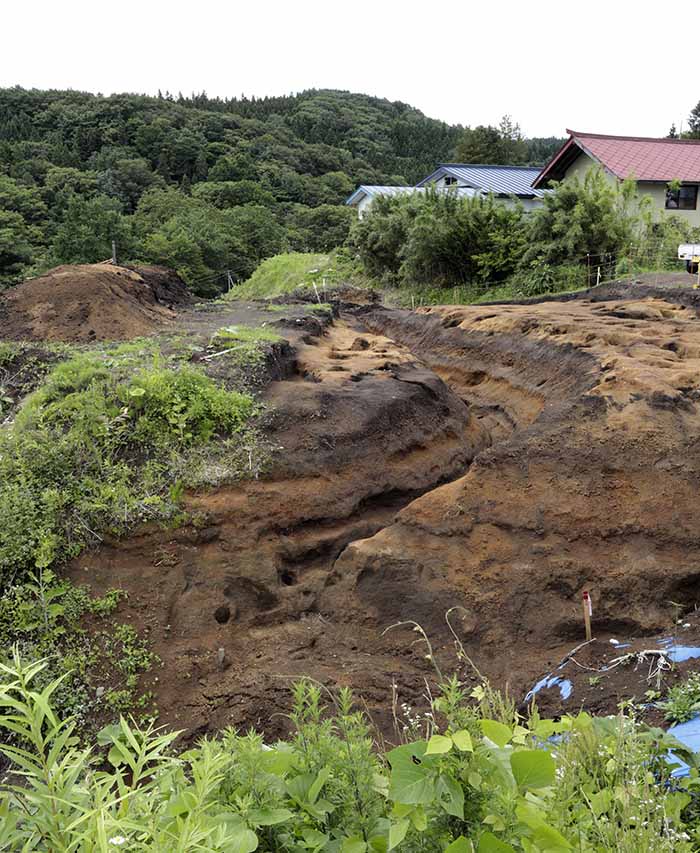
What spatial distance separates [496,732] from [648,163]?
28255mm

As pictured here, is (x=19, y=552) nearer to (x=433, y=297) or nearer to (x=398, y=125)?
(x=433, y=297)

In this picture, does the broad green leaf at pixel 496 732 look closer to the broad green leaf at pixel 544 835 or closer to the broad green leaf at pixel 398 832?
the broad green leaf at pixel 544 835

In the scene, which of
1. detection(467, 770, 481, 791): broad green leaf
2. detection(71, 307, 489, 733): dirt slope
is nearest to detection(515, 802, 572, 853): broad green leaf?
detection(467, 770, 481, 791): broad green leaf

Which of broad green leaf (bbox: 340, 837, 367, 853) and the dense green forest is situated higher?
the dense green forest

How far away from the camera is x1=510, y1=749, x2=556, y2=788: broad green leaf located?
1955 mm

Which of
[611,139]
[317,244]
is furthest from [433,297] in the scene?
[317,244]

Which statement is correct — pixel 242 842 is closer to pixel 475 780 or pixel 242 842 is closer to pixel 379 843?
pixel 379 843

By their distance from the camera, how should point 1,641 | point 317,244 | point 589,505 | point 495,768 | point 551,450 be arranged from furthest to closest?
1. point 317,244
2. point 551,450
3. point 589,505
4. point 1,641
5. point 495,768

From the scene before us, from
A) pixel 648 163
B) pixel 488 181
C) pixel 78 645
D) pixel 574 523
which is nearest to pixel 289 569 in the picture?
pixel 78 645

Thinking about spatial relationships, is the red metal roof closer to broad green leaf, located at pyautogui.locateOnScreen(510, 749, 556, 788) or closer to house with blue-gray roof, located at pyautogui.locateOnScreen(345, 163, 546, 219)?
house with blue-gray roof, located at pyautogui.locateOnScreen(345, 163, 546, 219)

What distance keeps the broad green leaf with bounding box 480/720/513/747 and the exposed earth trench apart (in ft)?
9.95

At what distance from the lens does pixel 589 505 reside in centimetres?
673

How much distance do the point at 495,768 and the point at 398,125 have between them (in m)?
100

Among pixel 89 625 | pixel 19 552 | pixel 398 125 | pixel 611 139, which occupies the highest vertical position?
pixel 398 125
